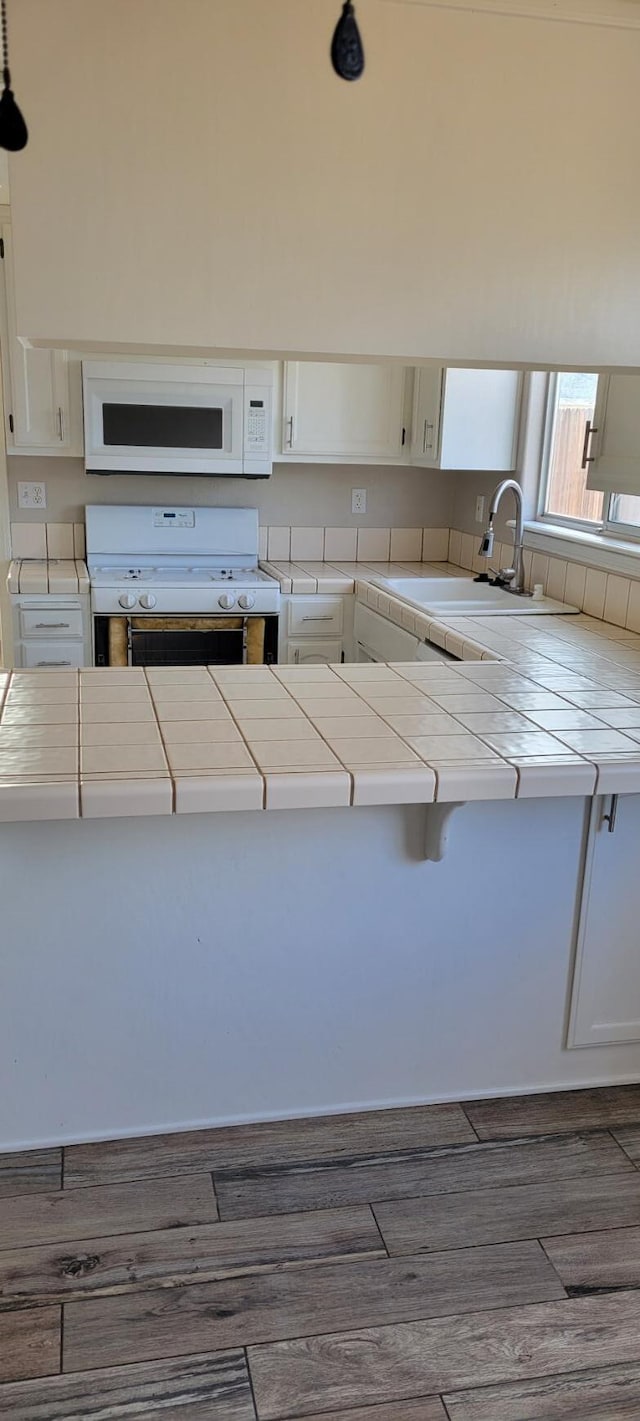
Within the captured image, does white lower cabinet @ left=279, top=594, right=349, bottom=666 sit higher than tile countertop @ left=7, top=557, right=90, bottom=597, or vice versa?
tile countertop @ left=7, top=557, right=90, bottom=597

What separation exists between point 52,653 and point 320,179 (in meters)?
2.39

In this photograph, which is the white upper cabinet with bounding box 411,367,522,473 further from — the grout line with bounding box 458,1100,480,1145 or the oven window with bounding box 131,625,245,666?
the grout line with bounding box 458,1100,480,1145

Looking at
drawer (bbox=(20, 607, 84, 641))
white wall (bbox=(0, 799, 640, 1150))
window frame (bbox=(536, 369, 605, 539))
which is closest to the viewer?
white wall (bbox=(0, 799, 640, 1150))

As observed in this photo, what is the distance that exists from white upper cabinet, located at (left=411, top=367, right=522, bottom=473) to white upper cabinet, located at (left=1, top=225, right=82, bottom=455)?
1396 millimetres

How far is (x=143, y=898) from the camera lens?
83.6 inches

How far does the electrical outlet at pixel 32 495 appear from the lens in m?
4.38

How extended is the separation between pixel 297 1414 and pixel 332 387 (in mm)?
3601

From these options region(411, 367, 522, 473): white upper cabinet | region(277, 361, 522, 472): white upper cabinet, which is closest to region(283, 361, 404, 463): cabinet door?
region(277, 361, 522, 472): white upper cabinet

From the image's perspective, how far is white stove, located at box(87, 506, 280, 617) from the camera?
3.96 metres

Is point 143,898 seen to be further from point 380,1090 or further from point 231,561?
point 231,561

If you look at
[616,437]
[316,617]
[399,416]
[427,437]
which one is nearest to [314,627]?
[316,617]

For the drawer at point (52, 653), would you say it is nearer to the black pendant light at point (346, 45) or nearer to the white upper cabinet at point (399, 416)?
the white upper cabinet at point (399, 416)

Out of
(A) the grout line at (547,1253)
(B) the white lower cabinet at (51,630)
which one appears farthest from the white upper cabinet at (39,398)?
(A) the grout line at (547,1253)

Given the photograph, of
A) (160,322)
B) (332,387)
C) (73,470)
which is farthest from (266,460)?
(160,322)
